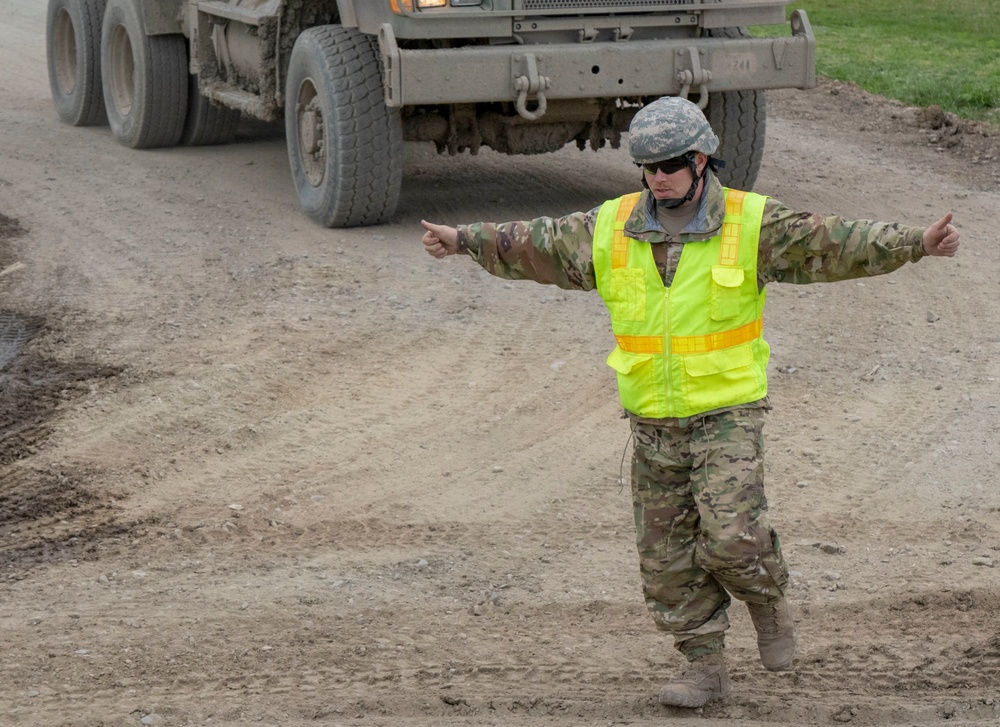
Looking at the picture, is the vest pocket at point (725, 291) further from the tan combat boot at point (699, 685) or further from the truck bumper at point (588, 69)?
the truck bumper at point (588, 69)

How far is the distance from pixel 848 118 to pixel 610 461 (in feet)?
25.5

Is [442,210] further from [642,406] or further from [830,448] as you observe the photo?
[642,406]

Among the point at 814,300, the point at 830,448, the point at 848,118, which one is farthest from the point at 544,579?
the point at 848,118

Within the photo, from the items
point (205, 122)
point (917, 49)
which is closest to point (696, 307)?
point (205, 122)

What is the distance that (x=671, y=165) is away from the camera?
4285 millimetres

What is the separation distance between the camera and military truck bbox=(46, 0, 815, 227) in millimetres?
8711

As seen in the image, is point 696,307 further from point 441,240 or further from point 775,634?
point 775,634

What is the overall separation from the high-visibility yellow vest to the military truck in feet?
14.7

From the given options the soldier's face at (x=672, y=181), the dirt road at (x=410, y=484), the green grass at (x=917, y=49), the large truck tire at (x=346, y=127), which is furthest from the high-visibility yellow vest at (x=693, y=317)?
the green grass at (x=917, y=49)

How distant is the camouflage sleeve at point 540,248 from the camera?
4461 mm

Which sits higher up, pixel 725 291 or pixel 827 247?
pixel 827 247

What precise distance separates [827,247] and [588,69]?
15.8ft

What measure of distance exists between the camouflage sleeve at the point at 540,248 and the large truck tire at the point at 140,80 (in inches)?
306

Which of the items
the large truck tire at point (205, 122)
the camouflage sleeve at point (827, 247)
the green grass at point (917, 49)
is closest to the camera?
the camouflage sleeve at point (827, 247)
